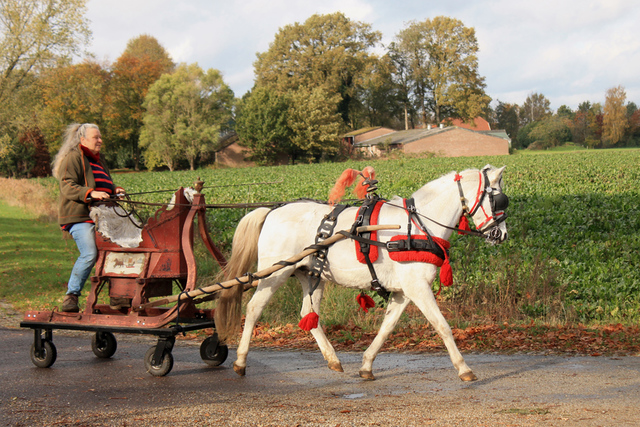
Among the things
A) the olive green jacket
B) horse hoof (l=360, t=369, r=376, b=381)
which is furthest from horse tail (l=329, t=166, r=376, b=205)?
the olive green jacket

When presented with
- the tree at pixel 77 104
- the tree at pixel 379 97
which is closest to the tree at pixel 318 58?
the tree at pixel 379 97

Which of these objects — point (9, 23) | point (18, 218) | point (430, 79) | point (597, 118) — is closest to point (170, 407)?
point (18, 218)

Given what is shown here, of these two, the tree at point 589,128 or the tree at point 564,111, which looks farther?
the tree at point 564,111

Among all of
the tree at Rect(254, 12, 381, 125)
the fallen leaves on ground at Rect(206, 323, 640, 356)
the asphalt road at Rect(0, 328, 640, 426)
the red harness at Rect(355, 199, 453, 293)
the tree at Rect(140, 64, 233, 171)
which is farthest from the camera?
the tree at Rect(254, 12, 381, 125)

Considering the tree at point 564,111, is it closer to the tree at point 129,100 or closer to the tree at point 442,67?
the tree at point 442,67

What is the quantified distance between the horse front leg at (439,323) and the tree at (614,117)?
98.7 m

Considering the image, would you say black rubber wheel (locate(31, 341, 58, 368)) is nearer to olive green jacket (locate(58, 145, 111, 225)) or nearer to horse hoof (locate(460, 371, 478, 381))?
olive green jacket (locate(58, 145, 111, 225))

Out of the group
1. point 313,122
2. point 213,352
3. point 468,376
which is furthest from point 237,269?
point 313,122

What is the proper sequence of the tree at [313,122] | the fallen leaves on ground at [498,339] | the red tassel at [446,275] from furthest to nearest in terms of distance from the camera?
the tree at [313,122] → the fallen leaves on ground at [498,339] → the red tassel at [446,275]

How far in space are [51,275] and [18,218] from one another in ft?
47.5

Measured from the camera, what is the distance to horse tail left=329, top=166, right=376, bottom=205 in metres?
6.12

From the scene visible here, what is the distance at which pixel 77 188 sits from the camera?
664cm

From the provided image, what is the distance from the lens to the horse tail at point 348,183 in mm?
6117

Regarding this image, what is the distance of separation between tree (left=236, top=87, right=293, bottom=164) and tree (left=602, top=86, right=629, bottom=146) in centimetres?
5365
